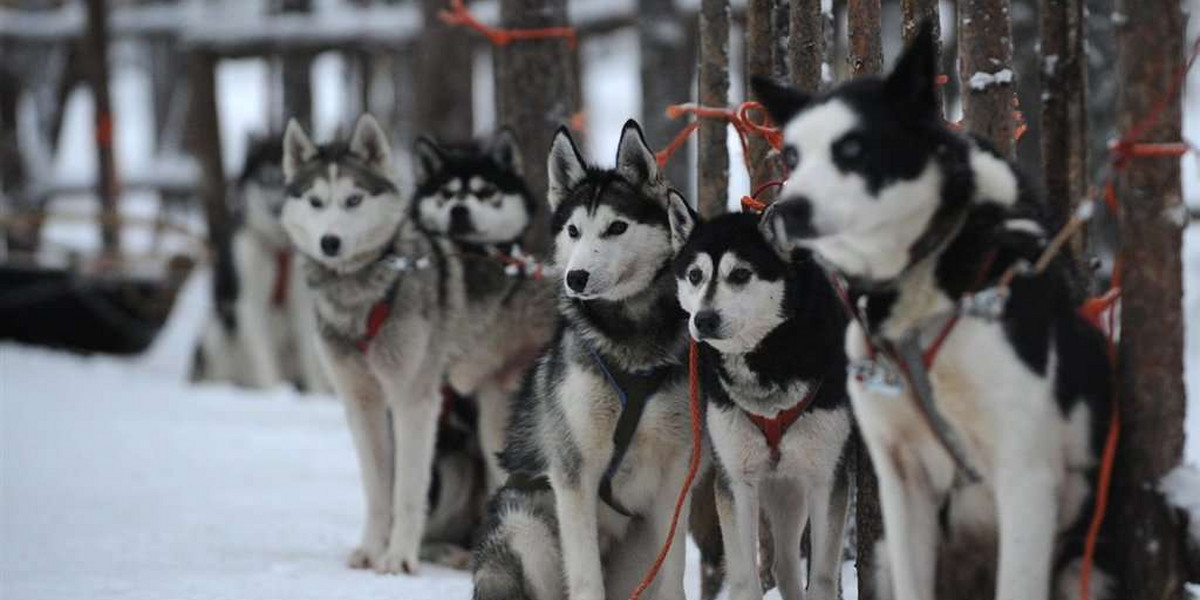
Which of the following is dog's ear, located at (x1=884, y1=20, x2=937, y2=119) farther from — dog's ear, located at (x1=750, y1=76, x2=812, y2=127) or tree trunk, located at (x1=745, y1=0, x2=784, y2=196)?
tree trunk, located at (x1=745, y1=0, x2=784, y2=196)

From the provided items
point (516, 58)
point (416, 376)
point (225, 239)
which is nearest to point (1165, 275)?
point (416, 376)

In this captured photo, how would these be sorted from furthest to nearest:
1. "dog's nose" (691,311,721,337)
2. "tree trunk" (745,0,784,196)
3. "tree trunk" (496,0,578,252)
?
"tree trunk" (496,0,578,252), "tree trunk" (745,0,784,196), "dog's nose" (691,311,721,337)

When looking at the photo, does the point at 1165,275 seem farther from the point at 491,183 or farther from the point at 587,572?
the point at 491,183

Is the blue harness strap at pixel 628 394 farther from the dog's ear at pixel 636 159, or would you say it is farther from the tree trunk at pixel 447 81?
the tree trunk at pixel 447 81

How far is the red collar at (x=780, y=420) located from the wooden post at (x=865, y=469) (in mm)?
250

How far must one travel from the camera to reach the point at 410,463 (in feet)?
18.1

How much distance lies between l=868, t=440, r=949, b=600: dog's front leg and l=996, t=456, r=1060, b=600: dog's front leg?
0.24 m

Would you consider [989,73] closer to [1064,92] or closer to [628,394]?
[1064,92]

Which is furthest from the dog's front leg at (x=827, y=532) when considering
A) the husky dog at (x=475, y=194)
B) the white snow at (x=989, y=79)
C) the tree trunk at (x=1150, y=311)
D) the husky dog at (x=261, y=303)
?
the husky dog at (x=261, y=303)

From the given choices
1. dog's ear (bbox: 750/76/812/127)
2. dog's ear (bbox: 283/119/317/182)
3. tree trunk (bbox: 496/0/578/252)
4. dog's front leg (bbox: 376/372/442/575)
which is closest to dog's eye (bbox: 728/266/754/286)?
dog's ear (bbox: 750/76/812/127)

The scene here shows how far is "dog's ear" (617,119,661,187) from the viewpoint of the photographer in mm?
4211

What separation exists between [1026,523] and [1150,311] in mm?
537

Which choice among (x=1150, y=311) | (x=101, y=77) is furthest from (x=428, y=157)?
(x=101, y=77)

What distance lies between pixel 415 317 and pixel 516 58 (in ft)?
6.45
